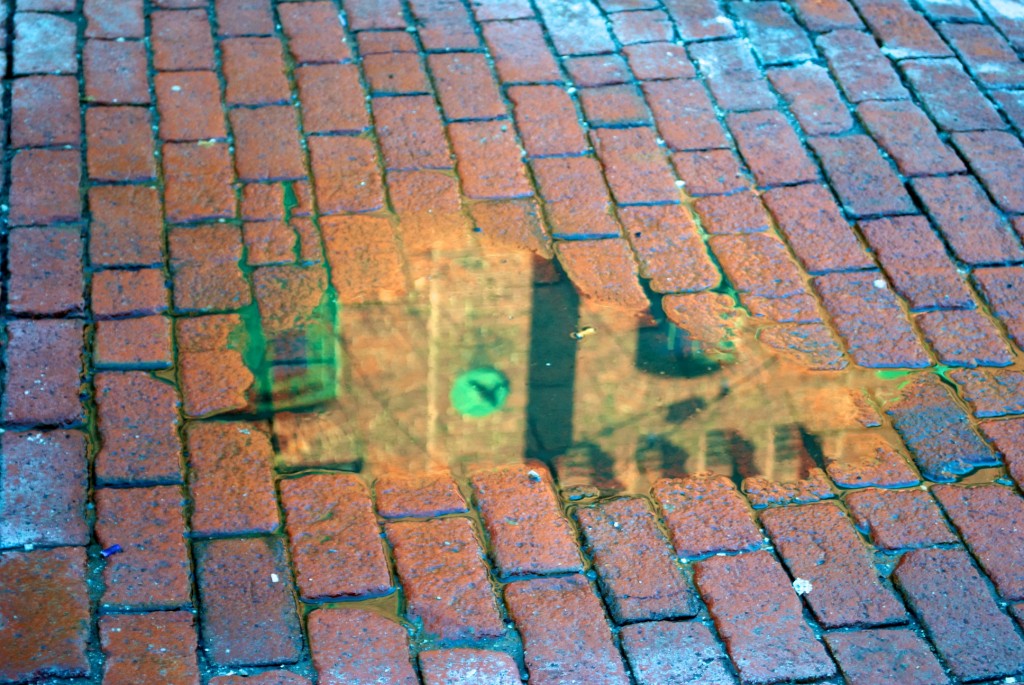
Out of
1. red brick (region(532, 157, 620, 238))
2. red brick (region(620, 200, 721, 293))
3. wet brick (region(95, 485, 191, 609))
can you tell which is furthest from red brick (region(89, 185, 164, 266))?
red brick (region(620, 200, 721, 293))

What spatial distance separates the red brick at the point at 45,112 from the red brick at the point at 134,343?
1030mm

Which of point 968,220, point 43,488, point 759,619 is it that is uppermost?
point 968,220

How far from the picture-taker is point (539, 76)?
15.3 feet

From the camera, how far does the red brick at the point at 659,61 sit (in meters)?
4.70

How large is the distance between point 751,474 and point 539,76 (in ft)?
6.94

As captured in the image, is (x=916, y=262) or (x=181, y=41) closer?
(x=916, y=262)

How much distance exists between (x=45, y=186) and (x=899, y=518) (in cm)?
294

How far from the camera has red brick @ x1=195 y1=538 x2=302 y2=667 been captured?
8.76 ft

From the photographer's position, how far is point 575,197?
4.09 m

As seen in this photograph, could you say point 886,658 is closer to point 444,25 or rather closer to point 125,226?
point 125,226

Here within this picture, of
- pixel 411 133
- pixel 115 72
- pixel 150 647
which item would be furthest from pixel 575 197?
pixel 150 647

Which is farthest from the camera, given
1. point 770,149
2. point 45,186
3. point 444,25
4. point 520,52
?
point 444,25

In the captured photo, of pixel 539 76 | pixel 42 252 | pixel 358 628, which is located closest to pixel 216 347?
pixel 42 252

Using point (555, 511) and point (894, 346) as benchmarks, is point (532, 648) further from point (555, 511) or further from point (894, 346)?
point (894, 346)
